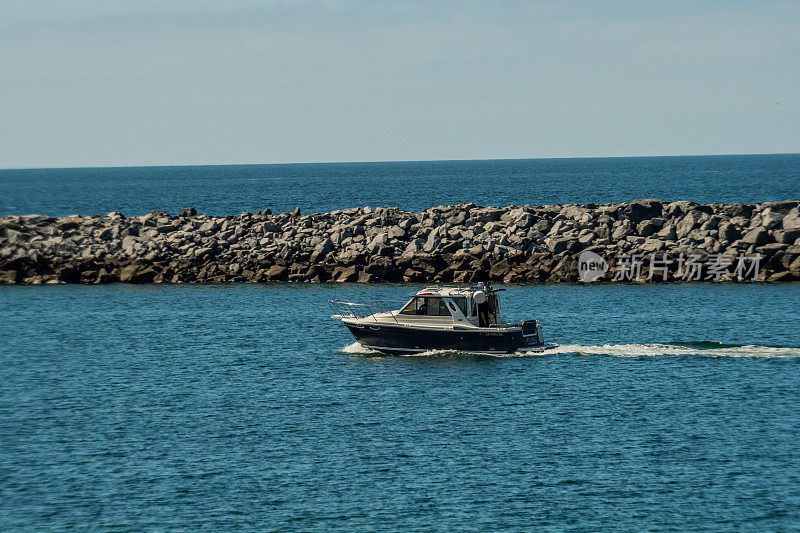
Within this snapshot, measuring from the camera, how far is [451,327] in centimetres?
3947

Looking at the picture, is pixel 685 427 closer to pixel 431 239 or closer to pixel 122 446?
pixel 122 446

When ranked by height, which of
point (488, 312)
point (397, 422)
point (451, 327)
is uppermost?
point (488, 312)

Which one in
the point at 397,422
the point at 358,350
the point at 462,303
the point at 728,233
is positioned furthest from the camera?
the point at 728,233

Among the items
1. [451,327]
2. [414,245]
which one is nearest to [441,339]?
[451,327]

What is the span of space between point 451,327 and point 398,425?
33.6ft

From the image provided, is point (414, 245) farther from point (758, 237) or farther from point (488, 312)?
point (758, 237)

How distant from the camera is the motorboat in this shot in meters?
39.5

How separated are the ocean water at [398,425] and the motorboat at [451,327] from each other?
0.67m

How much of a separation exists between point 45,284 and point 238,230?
14146 millimetres

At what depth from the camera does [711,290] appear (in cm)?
5559

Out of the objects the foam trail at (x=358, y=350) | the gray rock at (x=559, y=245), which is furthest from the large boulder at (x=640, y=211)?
the foam trail at (x=358, y=350)

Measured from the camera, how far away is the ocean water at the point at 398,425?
74.7 feet

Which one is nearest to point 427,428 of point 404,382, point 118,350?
point 404,382

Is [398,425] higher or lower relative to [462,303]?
lower
